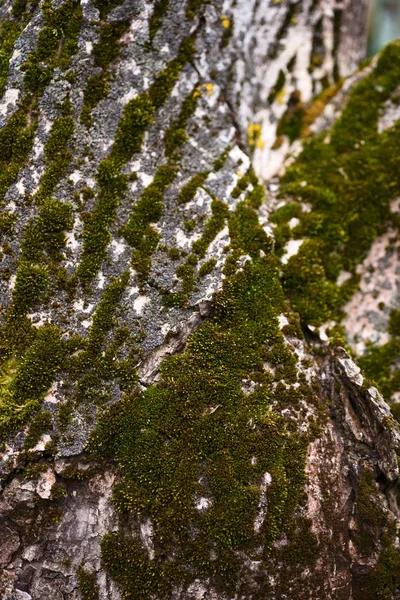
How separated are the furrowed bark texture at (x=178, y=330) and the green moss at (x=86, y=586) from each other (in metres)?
0.04

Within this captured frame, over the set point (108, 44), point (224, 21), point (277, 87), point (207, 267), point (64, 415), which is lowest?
point (64, 415)

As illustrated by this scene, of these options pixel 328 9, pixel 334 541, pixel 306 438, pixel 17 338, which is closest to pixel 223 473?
pixel 306 438

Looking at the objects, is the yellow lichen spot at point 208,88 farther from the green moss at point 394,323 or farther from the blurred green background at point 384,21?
the blurred green background at point 384,21

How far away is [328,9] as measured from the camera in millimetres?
10352

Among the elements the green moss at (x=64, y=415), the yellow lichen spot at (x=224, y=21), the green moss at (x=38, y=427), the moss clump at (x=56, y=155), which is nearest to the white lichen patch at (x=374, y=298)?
the yellow lichen spot at (x=224, y=21)

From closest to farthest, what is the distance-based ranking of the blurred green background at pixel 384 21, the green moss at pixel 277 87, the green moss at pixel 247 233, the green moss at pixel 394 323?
the green moss at pixel 247 233 → the green moss at pixel 394 323 → the green moss at pixel 277 87 → the blurred green background at pixel 384 21

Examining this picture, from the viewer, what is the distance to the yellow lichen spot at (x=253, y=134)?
8906 mm

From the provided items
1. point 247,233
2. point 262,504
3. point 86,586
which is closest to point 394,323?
point 247,233

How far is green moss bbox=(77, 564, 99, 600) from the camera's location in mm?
6070

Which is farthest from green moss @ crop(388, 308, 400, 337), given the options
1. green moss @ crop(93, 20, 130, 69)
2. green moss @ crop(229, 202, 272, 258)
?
green moss @ crop(93, 20, 130, 69)

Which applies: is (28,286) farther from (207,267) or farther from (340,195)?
(340,195)

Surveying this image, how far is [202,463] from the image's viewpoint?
20.6 ft

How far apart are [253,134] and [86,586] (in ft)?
27.4

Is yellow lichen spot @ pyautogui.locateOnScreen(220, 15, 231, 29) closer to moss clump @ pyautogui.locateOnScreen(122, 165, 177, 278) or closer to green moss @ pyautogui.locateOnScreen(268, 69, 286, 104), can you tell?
green moss @ pyautogui.locateOnScreen(268, 69, 286, 104)
